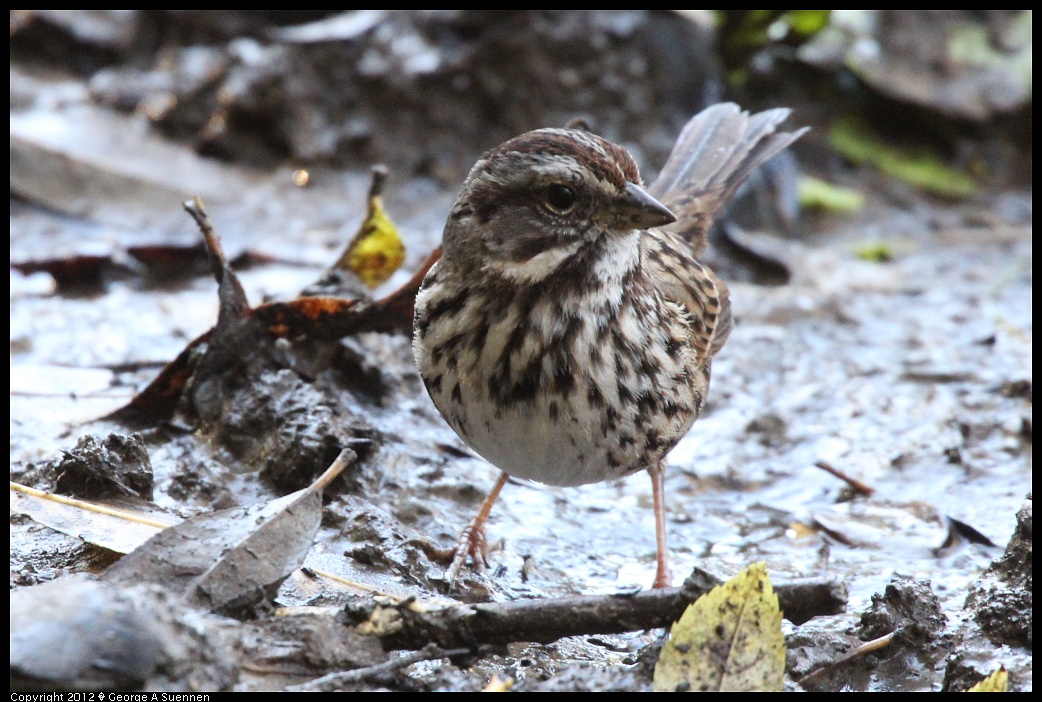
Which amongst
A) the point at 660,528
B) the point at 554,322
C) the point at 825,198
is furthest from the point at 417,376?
the point at 825,198

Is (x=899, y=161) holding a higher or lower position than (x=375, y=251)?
higher

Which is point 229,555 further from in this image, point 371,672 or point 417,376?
point 417,376

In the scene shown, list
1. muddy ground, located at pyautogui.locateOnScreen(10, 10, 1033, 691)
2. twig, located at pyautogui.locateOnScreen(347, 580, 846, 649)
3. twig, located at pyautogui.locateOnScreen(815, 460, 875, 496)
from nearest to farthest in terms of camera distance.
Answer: twig, located at pyautogui.locateOnScreen(347, 580, 846, 649)
muddy ground, located at pyautogui.locateOnScreen(10, 10, 1033, 691)
twig, located at pyautogui.locateOnScreen(815, 460, 875, 496)

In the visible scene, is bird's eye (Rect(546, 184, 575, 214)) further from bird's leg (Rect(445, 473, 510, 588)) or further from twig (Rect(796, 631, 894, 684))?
twig (Rect(796, 631, 894, 684))

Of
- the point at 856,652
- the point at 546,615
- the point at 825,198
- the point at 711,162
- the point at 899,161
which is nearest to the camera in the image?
the point at 546,615

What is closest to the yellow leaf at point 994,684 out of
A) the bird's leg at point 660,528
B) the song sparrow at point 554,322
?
the bird's leg at point 660,528

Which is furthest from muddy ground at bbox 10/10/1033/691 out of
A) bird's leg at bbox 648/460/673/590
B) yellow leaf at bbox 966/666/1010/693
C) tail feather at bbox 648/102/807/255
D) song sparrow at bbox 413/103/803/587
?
tail feather at bbox 648/102/807/255
